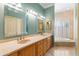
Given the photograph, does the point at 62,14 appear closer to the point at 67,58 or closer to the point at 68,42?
the point at 68,42

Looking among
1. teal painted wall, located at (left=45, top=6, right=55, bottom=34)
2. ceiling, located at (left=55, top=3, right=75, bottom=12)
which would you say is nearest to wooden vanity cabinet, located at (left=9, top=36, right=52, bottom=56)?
teal painted wall, located at (left=45, top=6, right=55, bottom=34)

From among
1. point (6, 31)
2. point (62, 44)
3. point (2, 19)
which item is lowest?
point (62, 44)

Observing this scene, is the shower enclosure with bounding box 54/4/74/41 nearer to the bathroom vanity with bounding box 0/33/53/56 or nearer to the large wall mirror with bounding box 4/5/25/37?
the bathroom vanity with bounding box 0/33/53/56

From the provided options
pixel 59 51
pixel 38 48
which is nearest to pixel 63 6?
pixel 59 51

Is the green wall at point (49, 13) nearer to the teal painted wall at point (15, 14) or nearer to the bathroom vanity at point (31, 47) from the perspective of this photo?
the bathroom vanity at point (31, 47)

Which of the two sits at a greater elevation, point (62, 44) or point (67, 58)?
point (62, 44)

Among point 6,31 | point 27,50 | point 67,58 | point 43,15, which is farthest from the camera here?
point 6,31

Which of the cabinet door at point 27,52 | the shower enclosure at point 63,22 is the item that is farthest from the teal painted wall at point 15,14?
the shower enclosure at point 63,22

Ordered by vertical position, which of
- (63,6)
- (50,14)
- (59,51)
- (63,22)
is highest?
(63,6)

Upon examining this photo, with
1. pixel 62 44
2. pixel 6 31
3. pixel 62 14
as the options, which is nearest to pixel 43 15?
pixel 62 14

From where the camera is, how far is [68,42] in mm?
2016

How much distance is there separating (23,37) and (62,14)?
3.73 feet

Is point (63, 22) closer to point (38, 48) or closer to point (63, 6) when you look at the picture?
point (63, 6)

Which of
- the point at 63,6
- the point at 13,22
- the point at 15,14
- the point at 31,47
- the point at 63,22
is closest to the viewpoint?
the point at 63,6
